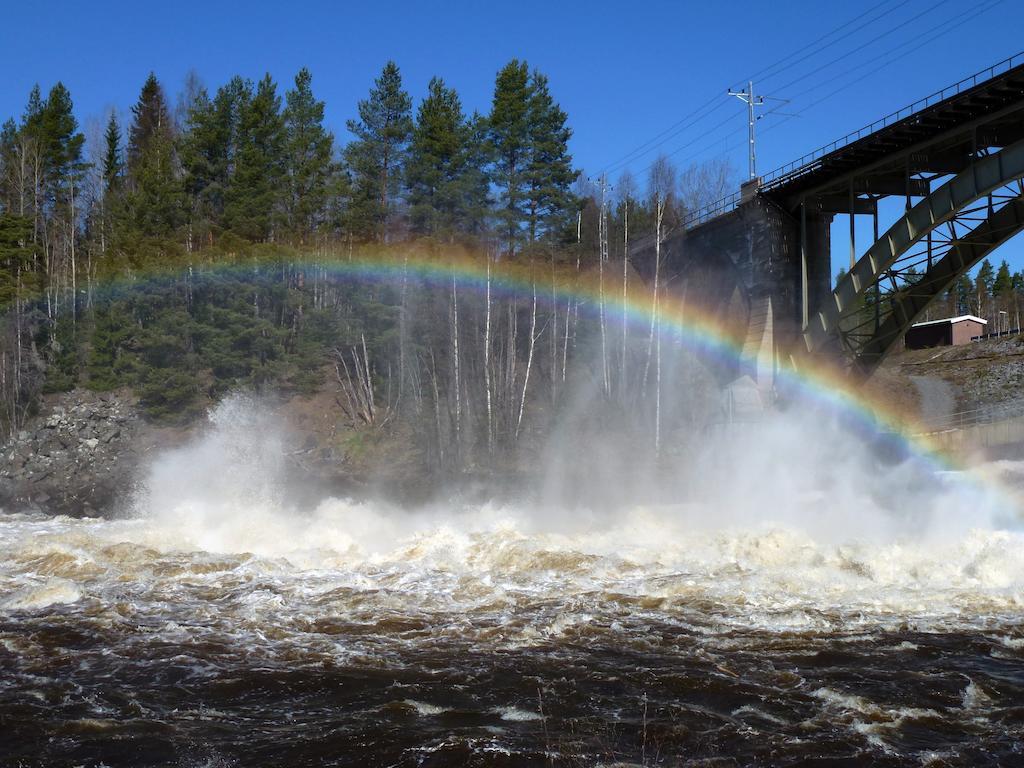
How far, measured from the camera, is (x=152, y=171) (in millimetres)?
49125

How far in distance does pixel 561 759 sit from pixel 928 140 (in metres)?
23.7

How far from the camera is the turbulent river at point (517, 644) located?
8.59 m

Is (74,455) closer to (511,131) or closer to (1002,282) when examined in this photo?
(511,131)

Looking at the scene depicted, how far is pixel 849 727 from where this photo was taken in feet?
29.1

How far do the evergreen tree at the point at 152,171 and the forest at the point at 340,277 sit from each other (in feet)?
0.63

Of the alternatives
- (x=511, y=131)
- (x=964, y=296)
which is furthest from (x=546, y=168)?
(x=964, y=296)

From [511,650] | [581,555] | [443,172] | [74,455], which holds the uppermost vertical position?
[443,172]

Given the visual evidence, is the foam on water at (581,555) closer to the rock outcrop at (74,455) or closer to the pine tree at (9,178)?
the rock outcrop at (74,455)

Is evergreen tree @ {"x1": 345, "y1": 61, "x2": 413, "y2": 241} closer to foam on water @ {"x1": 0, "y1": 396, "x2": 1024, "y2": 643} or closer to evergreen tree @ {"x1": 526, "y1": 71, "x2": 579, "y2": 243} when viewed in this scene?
evergreen tree @ {"x1": 526, "y1": 71, "x2": 579, "y2": 243}

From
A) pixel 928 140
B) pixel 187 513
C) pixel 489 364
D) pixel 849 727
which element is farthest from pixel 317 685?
pixel 489 364

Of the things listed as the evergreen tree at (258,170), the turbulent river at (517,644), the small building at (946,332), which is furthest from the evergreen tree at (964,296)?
the turbulent river at (517,644)

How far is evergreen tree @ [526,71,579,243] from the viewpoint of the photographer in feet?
148

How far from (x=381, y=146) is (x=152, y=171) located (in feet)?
44.5

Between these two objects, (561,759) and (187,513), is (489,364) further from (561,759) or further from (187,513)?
(561,759)
